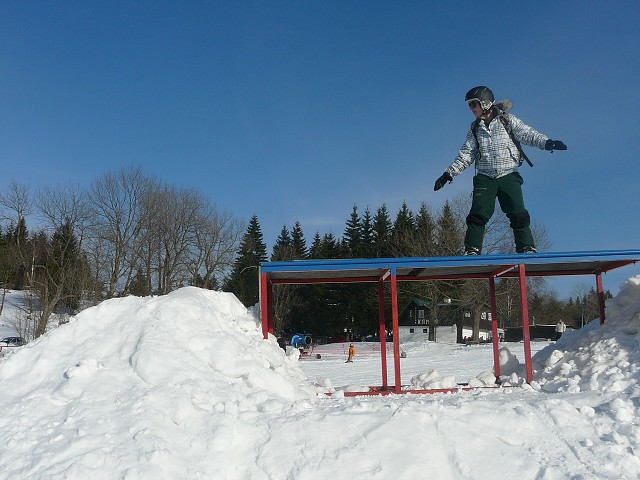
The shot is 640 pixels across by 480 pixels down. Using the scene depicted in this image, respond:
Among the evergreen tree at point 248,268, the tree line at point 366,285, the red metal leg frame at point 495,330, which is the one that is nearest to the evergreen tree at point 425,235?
the tree line at point 366,285

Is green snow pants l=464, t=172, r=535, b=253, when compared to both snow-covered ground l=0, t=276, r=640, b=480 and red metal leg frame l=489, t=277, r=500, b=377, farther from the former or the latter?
snow-covered ground l=0, t=276, r=640, b=480

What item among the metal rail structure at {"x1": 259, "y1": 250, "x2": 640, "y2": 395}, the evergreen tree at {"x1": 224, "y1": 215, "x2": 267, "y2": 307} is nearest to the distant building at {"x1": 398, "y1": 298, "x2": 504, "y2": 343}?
the evergreen tree at {"x1": 224, "y1": 215, "x2": 267, "y2": 307}

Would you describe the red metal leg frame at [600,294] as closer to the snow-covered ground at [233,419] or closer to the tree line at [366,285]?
the snow-covered ground at [233,419]

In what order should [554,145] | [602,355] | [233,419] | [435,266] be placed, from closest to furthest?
[233,419] → [602,355] → [435,266] → [554,145]

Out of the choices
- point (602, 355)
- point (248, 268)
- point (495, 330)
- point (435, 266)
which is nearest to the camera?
point (602, 355)

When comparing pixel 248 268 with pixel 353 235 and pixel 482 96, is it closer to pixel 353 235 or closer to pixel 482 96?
pixel 353 235

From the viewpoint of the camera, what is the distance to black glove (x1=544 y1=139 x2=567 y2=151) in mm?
8516

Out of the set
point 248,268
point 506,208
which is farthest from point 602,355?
point 248,268

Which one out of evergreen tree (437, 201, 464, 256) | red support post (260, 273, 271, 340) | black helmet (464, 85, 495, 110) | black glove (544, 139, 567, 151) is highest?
evergreen tree (437, 201, 464, 256)

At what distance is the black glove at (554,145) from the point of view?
335 inches

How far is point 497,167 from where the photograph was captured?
8.97 m

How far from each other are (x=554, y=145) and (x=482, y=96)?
131 cm

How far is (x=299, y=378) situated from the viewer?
7.38 meters

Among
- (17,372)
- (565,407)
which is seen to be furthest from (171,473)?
(565,407)
